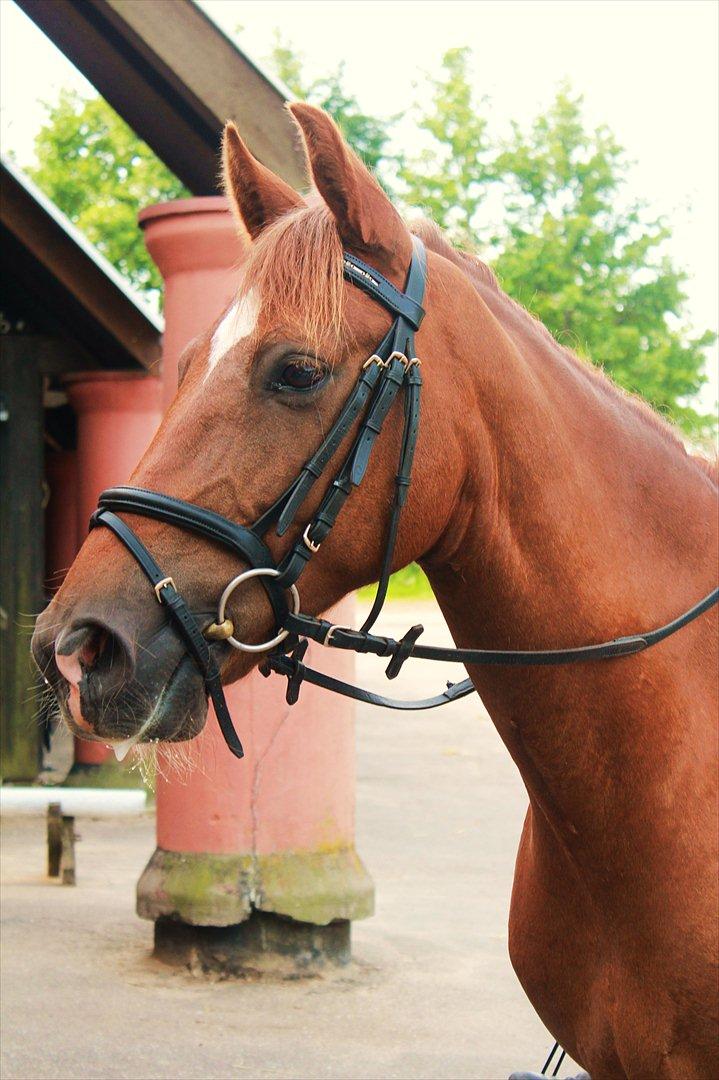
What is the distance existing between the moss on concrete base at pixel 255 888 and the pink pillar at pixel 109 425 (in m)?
4.38

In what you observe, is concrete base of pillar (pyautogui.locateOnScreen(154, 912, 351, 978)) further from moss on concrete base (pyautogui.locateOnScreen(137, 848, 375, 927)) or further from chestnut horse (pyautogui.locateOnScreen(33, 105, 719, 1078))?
chestnut horse (pyautogui.locateOnScreen(33, 105, 719, 1078))

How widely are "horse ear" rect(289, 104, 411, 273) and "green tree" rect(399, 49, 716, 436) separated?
961 inches

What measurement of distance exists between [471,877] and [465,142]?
1002 inches

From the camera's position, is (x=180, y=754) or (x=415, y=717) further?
(x=415, y=717)

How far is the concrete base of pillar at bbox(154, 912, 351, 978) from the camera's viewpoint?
5.18m

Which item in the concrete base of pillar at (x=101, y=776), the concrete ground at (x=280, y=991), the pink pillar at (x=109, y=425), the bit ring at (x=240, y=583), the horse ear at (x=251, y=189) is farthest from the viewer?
the pink pillar at (x=109, y=425)

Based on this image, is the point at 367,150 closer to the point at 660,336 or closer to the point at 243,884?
the point at 660,336

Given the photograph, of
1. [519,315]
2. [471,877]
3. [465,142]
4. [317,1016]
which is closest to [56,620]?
[519,315]

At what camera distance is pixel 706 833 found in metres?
2.30

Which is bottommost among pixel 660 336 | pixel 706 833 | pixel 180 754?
pixel 706 833

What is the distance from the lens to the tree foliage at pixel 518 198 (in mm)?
26328

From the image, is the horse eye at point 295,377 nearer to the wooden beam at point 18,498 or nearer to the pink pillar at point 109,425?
the pink pillar at point 109,425

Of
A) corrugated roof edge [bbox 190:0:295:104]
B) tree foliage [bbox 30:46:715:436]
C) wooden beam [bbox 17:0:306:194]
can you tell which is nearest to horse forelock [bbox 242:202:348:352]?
wooden beam [bbox 17:0:306:194]

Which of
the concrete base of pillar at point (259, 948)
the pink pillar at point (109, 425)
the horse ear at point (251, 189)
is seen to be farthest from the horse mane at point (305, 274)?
the pink pillar at point (109, 425)
